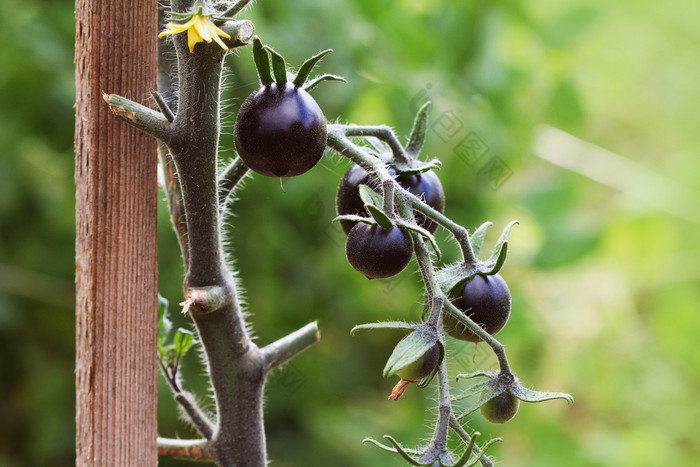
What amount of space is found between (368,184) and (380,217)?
121 millimetres

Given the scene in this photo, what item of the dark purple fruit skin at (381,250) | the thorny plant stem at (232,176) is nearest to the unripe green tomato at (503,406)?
the dark purple fruit skin at (381,250)

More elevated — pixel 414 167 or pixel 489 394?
pixel 414 167

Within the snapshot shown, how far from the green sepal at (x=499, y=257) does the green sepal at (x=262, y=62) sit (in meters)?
0.18

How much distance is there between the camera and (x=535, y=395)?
453mm

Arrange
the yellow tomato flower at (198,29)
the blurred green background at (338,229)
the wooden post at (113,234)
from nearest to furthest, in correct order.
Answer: the yellow tomato flower at (198,29) → the wooden post at (113,234) → the blurred green background at (338,229)

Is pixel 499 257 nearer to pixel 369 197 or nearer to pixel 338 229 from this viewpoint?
pixel 369 197

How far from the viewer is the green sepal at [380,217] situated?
430 millimetres

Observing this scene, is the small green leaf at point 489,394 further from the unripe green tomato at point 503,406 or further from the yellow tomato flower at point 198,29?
the yellow tomato flower at point 198,29

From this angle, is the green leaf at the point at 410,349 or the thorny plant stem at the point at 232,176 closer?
the green leaf at the point at 410,349

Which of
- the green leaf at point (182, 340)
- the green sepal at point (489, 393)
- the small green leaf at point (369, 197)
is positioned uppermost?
the small green leaf at point (369, 197)

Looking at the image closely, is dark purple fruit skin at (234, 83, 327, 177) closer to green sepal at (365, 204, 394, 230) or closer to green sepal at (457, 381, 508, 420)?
green sepal at (365, 204, 394, 230)

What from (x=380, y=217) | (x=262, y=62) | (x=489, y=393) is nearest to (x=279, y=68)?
(x=262, y=62)

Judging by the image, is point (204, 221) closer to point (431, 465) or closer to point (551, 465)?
point (431, 465)

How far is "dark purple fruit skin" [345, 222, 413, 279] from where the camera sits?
1.48 ft
